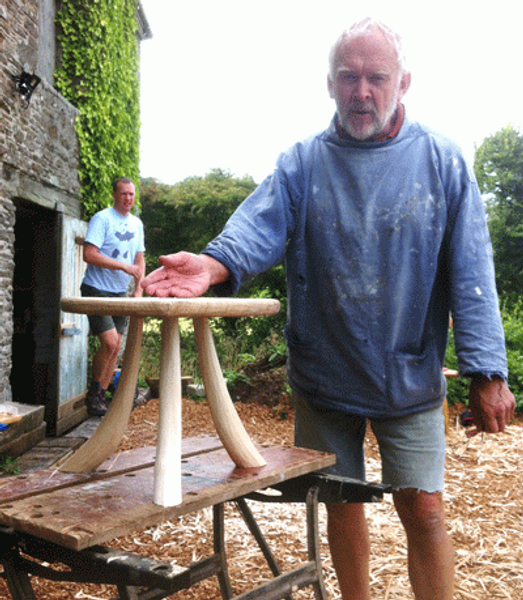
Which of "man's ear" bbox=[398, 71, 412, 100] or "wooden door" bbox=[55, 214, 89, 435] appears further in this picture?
"wooden door" bbox=[55, 214, 89, 435]

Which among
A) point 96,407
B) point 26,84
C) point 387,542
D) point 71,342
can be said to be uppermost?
point 26,84

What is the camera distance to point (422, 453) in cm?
225

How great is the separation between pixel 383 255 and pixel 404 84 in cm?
62

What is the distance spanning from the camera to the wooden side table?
60.9 inches

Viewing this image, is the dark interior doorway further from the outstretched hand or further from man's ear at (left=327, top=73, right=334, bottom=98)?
the outstretched hand

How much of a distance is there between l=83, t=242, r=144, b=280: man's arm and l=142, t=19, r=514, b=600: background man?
12.7ft

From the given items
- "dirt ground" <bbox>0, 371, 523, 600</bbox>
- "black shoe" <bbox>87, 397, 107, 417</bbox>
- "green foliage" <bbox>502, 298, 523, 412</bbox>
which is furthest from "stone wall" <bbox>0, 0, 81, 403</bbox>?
"green foliage" <bbox>502, 298, 523, 412</bbox>

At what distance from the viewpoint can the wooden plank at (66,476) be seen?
69.9 inches

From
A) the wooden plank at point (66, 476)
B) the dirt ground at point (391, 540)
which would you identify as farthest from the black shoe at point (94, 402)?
the wooden plank at point (66, 476)

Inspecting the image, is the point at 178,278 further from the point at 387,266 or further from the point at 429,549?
the point at 429,549

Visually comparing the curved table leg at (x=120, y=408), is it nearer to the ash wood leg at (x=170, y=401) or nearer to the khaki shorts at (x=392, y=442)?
the ash wood leg at (x=170, y=401)

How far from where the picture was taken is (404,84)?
2.29 meters

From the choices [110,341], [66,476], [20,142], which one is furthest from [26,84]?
[66,476]

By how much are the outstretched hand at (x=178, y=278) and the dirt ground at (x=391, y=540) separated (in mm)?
1960
